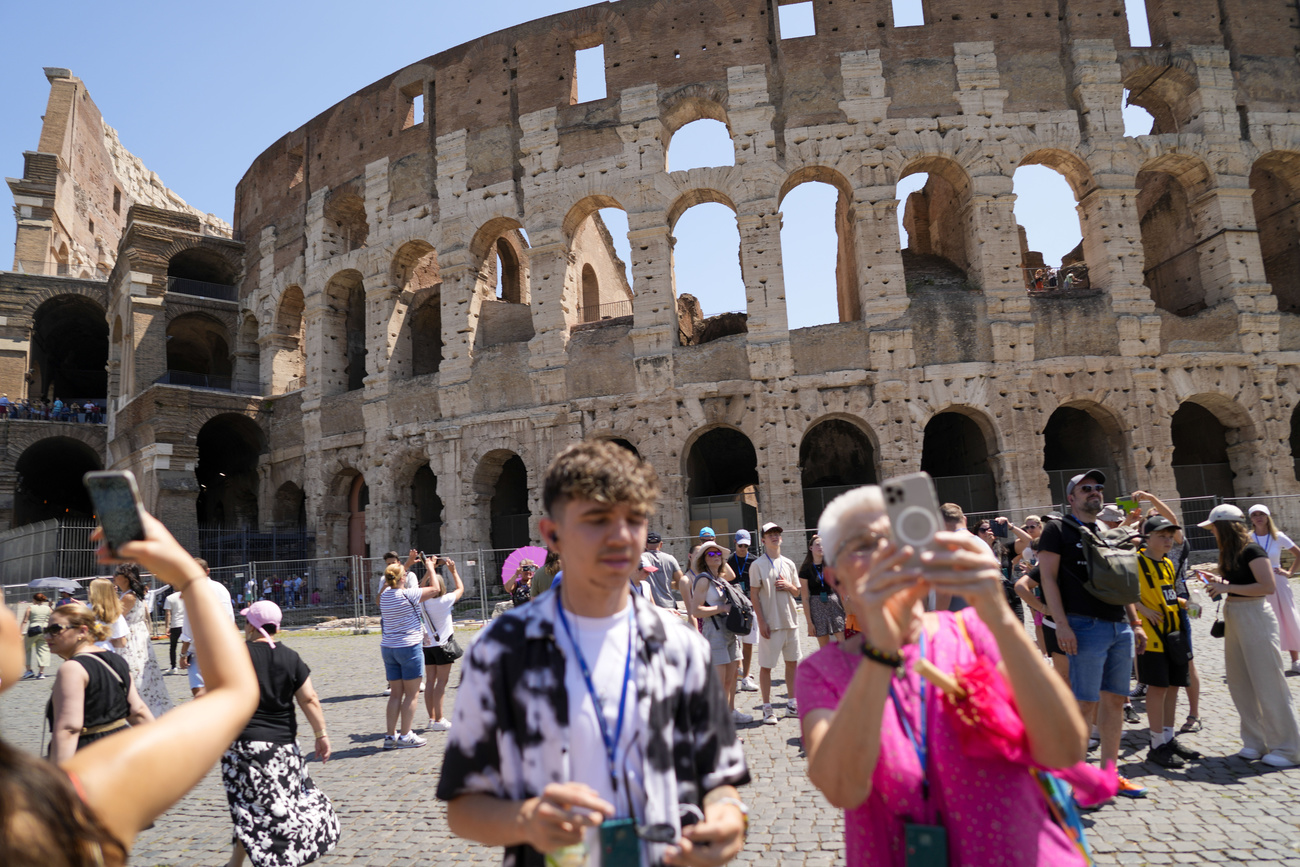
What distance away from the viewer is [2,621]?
1.52m

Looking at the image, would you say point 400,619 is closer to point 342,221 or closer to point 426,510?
point 426,510

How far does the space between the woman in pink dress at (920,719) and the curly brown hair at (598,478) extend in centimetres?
48

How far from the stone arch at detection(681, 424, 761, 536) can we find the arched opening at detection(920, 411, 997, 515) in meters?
4.10

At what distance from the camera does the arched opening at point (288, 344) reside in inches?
846

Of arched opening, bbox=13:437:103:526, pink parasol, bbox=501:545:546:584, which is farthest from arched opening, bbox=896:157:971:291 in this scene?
arched opening, bbox=13:437:103:526

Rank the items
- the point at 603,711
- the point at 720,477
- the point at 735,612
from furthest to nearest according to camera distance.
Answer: the point at 720,477 → the point at 735,612 → the point at 603,711

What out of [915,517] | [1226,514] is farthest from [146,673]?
[1226,514]

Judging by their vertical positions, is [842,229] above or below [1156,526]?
above

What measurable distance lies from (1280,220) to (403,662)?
20231mm

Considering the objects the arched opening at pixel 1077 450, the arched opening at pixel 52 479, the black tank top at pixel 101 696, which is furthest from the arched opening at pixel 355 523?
the black tank top at pixel 101 696

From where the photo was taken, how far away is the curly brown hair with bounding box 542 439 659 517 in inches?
67.7

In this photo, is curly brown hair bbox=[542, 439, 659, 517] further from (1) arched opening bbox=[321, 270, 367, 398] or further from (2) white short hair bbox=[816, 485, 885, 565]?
(1) arched opening bbox=[321, 270, 367, 398]

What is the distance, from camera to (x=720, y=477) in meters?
22.0

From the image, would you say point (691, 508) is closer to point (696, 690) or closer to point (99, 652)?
point (99, 652)
